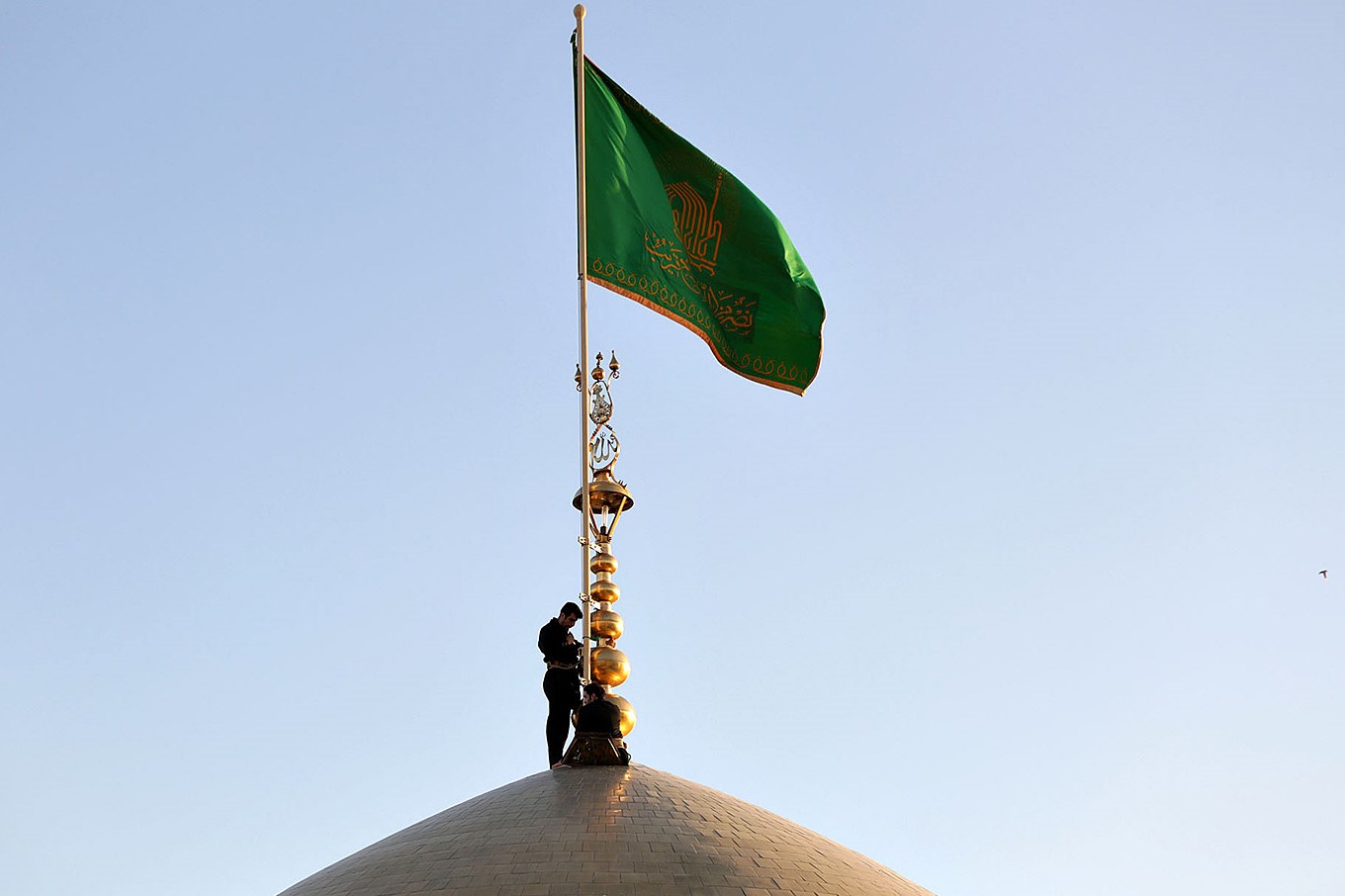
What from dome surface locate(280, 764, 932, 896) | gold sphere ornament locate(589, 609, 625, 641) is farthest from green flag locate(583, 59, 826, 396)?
dome surface locate(280, 764, 932, 896)

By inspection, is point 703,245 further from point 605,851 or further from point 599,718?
point 605,851

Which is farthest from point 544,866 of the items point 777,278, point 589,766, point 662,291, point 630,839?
point 777,278

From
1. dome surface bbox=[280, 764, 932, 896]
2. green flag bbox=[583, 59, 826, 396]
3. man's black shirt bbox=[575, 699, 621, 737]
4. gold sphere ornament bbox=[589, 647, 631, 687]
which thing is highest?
green flag bbox=[583, 59, 826, 396]

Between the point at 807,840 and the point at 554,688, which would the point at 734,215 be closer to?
the point at 554,688

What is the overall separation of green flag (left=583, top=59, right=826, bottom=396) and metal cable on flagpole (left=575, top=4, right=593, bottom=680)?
0.30m

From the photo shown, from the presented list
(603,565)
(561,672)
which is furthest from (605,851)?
(603,565)

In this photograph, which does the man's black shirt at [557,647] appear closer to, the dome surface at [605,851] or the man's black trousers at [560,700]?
the man's black trousers at [560,700]

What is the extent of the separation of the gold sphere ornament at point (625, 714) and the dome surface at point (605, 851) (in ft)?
1.45

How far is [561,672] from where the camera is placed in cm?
1223

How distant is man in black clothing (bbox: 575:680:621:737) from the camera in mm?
11578

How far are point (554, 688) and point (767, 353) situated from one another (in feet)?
12.2

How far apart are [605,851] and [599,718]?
2090 millimetres

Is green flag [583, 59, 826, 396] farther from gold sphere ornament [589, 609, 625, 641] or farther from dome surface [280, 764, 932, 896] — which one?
dome surface [280, 764, 932, 896]

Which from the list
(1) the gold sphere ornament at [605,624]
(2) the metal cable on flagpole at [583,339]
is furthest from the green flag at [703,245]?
(1) the gold sphere ornament at [605,624]
